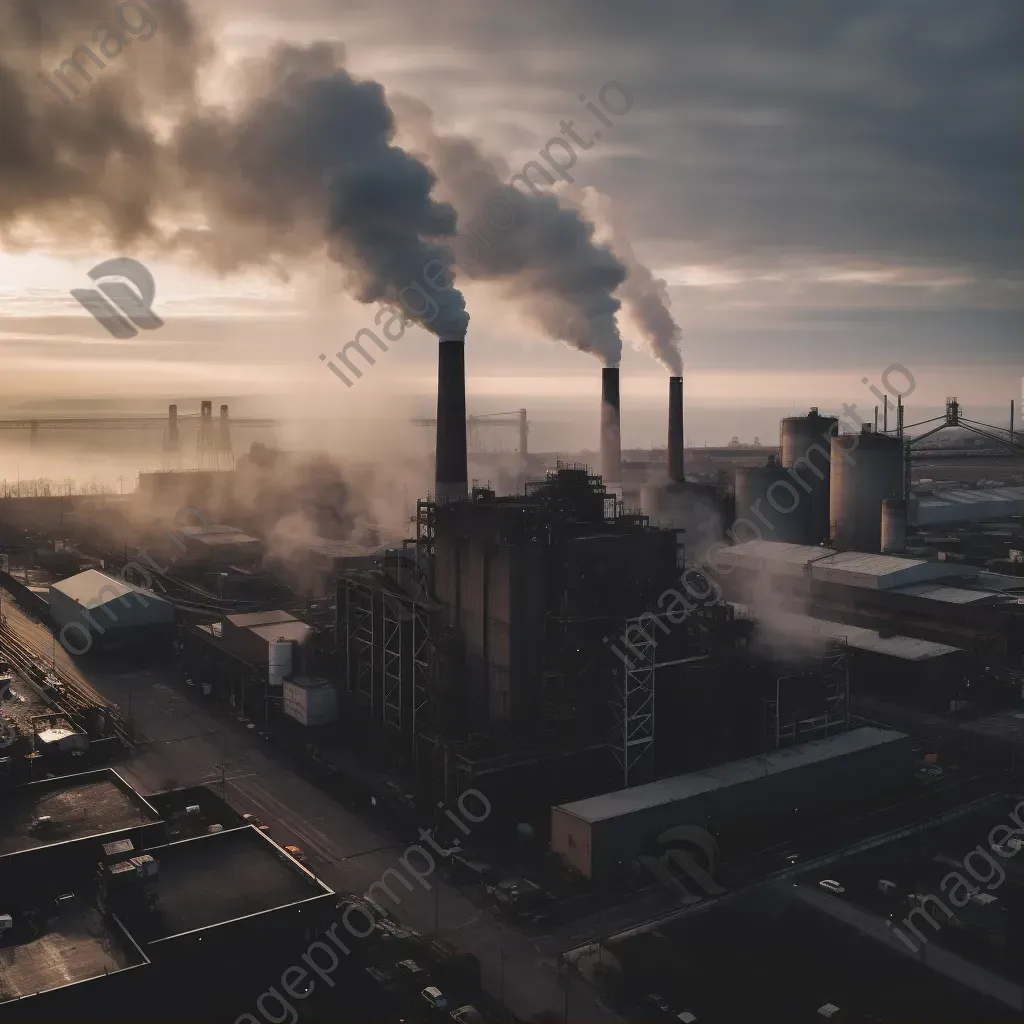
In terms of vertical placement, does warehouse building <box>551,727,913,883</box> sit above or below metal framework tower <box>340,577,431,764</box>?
below

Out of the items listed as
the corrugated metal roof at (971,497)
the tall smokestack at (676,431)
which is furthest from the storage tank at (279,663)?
the corrugated metal roof at (971,497)

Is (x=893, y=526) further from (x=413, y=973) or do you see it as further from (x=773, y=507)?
(x=413, y=973)

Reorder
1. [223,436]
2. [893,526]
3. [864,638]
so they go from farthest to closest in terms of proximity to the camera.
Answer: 1. [223,436]
2. [893,526]
3. [864,638]

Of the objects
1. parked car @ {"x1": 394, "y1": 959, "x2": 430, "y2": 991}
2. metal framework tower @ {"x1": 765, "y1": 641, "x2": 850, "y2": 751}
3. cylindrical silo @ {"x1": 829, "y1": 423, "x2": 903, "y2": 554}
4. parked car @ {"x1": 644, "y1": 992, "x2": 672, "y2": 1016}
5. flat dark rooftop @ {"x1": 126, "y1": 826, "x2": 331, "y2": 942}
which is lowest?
parked car @ {"x1": 394, "y1": 959, "x2": 430, "y2": 991}

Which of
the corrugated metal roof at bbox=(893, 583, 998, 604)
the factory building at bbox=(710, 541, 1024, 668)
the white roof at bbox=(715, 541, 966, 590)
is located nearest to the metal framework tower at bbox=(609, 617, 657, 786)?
the factory building at bbox=(710, 541, 1024, 668)

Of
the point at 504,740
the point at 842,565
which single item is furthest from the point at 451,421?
the point at 842,565

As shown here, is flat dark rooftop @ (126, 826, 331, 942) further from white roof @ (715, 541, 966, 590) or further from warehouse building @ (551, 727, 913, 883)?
white roof @ (715, 541, 966, 590)
